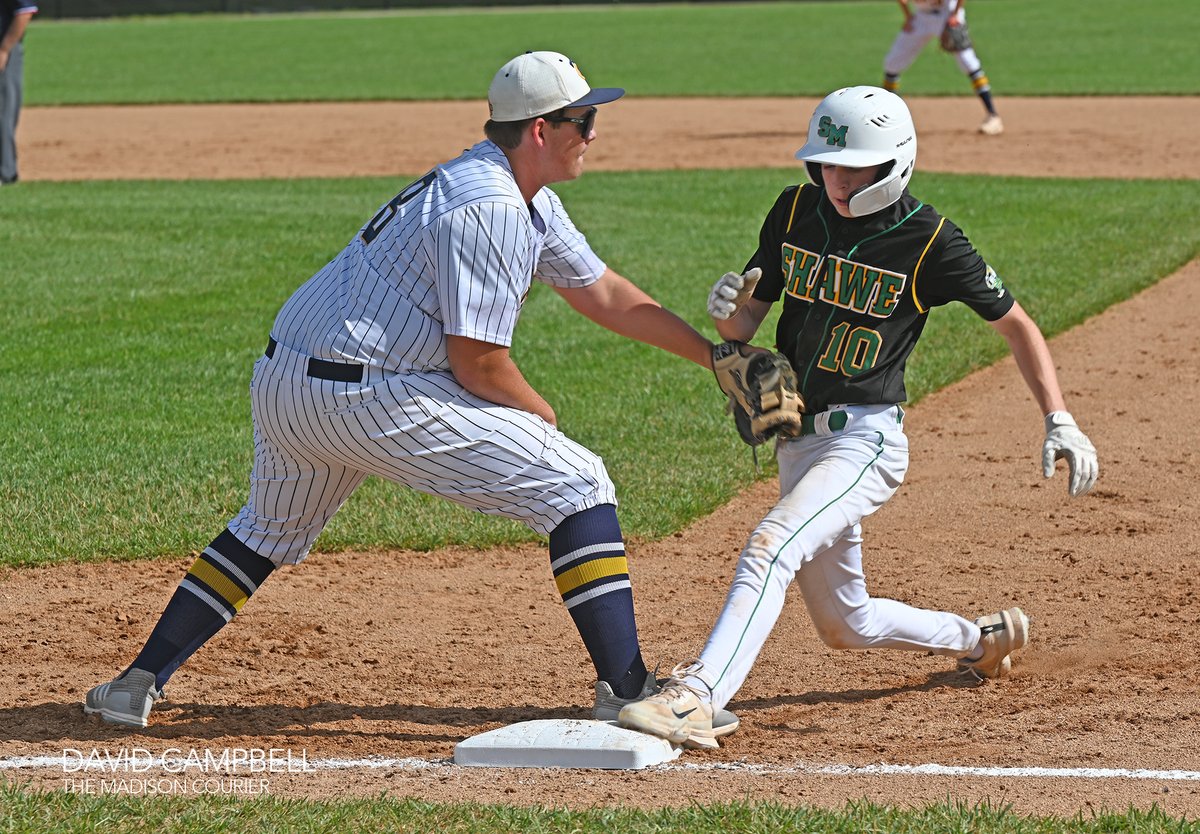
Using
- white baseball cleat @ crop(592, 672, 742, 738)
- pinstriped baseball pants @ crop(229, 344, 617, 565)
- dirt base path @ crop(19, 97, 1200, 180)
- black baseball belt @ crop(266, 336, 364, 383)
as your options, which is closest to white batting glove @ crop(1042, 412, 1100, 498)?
white baseball cleat @ crop(592, 672, 742, 738)

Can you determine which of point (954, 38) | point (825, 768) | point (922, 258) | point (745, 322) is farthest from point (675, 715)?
point (954, 38)

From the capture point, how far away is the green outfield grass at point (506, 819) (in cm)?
338

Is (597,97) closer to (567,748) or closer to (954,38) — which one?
(567,748)

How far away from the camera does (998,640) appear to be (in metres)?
4.68

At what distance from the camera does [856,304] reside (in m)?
4.19

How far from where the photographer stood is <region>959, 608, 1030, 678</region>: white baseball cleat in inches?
184

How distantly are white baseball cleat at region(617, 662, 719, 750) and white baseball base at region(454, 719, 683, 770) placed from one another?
0.04 metres

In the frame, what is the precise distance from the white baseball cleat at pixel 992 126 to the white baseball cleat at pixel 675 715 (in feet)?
47.6

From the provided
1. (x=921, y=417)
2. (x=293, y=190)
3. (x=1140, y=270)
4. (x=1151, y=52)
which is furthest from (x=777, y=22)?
(x=921, y=417)

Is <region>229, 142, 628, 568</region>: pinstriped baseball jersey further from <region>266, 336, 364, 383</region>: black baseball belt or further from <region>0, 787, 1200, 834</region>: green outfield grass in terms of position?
<region>0, 787, 1200, 834</region>: green outfield grass

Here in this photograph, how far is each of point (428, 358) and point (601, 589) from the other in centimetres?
77

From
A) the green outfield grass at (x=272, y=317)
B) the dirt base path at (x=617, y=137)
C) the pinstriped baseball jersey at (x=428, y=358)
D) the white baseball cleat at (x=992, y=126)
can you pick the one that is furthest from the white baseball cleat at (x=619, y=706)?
the white baseball cleat at (x=992, y=126)

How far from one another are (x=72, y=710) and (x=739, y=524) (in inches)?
114

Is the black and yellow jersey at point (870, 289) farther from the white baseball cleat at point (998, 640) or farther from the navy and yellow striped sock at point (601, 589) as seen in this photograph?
the white baseball cleat at point (998, 640)
